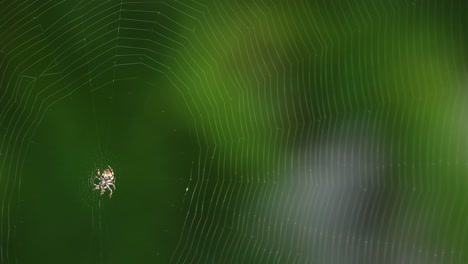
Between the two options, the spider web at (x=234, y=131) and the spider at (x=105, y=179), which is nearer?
the spider web at (x=234, y=131)

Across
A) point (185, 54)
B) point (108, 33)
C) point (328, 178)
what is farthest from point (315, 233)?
point (108, 33)

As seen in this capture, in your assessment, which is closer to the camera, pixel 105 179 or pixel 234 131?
pixel 234 131

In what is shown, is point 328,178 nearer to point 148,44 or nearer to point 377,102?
point 377,102

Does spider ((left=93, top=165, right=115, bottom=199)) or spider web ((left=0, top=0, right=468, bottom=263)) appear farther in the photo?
spider ((left=93, top=165, right=115, bottom=199))
